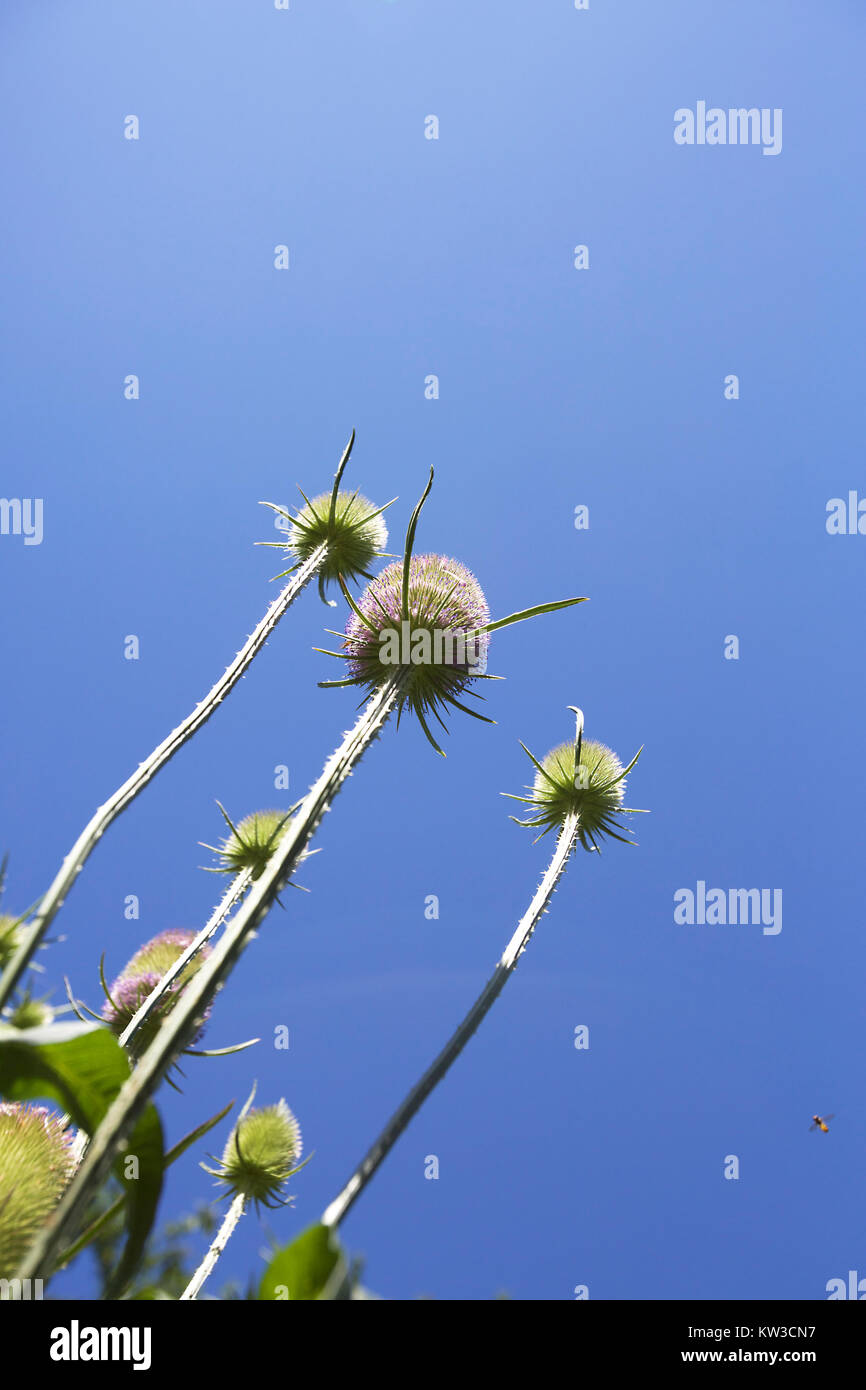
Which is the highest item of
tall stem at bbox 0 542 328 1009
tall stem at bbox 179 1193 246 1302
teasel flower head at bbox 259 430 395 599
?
teasel flower head at bbox 259 430 395 599

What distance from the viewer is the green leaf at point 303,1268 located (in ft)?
4.41

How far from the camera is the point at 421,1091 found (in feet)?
7.18

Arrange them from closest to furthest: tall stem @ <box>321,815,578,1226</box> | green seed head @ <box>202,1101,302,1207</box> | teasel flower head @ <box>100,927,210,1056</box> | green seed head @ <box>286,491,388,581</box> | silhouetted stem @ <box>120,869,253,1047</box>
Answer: tall stem @ <box>321,815,578,1226</box> < silhouetted stem @ <box>120,869,253,1047</box> < teasel flower head @ <box>100,927,210,1056</box> < green seed head @ <box>202,1101,302,1207</box> < green seed head @ <box>286,491,388,581</box>

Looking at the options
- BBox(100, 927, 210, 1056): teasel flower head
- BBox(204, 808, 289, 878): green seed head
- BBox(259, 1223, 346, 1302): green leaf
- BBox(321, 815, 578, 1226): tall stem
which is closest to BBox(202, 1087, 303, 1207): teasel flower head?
BBox(100, 927, 210, 1056): teasel flower head

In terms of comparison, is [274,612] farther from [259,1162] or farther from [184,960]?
[259,1162]

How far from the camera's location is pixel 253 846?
17.9 feet

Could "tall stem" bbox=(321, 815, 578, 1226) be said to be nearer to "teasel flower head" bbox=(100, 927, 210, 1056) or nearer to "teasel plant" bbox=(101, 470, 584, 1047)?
"teasel plant" bbox=(101, 470, 584, 1047)

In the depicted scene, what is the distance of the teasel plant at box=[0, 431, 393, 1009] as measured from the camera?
1.74m

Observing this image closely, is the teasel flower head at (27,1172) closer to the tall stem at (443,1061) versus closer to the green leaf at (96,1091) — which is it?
the green leaf at (96,1091)

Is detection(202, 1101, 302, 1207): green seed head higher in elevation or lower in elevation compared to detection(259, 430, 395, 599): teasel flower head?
lower

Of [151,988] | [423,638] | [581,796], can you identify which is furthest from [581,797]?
[151,988]
